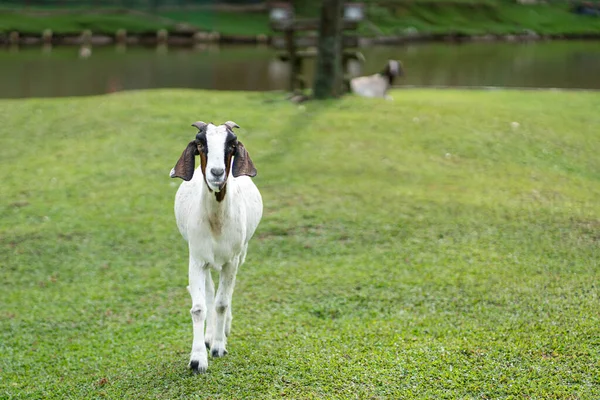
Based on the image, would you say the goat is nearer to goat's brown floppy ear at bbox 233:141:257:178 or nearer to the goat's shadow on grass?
the goat's shadow on grass

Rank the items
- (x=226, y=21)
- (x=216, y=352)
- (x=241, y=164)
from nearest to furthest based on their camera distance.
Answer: (x=241, y=164) < (x=216, y=352) < (x=226, y=21)

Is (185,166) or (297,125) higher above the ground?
(185,166)

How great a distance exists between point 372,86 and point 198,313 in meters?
11.6

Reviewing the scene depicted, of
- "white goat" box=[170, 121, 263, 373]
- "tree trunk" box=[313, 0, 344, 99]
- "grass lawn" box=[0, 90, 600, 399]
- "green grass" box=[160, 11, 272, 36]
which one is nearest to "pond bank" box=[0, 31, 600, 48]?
"green grass" box=[160, 11, 272, 36]

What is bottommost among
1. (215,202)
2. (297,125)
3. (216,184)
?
(297,125)

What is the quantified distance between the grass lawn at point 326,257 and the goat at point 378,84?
2362mm

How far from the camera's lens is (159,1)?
44969 millimetres

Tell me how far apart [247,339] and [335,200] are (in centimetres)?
362

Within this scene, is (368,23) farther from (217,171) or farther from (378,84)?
(217,171)

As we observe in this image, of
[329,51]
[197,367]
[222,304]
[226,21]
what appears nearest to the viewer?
[197,367]

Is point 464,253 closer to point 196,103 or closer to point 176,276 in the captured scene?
point 176,276

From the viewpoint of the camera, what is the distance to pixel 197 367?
500cm

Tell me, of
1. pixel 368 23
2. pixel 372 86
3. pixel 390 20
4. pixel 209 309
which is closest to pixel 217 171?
pixel 209 309

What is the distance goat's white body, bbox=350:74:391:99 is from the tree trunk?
1.21 metres
